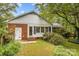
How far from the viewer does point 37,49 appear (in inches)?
148

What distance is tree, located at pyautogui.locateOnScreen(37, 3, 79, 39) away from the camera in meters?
3.80

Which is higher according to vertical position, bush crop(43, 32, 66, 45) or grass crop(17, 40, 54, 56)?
bush crop(43, 32, 66, 45)

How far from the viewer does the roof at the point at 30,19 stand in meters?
3.80

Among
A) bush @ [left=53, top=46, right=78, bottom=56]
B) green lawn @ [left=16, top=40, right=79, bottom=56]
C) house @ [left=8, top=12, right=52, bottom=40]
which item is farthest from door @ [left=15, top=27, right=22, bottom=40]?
bush @ [left=53, top=46, right=78, bottom=56]

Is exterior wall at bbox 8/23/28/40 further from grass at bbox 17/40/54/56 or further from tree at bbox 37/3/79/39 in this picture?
tree at bbox 37/3/79/39

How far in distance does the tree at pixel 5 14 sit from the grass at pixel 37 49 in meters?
0.32

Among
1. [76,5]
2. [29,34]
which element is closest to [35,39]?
[29,34]

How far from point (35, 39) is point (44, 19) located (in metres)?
0.28

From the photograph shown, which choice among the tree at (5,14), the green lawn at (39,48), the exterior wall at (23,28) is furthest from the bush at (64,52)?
the tree at (5,14)

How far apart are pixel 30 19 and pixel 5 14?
326mm

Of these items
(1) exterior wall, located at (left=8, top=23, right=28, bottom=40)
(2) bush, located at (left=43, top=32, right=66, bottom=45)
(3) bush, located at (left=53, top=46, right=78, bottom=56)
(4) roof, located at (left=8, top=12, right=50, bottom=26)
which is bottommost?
(3) bush, located at (left=53, top=46, right=78, bottom=56)

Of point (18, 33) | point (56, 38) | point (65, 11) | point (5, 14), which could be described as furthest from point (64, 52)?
point (5, 14)

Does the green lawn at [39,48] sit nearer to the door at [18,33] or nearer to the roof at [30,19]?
the door at [18,33]

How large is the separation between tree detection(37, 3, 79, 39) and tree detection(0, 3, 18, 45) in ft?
1.13
